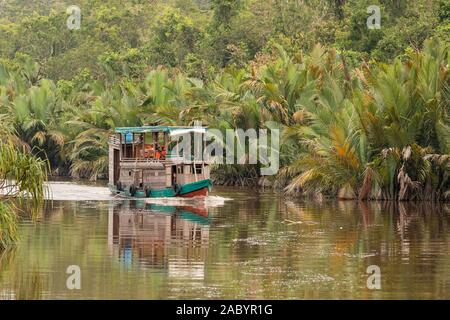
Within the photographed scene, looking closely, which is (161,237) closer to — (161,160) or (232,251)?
(232,251)

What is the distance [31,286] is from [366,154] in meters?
23.8

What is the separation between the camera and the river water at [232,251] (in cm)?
1952

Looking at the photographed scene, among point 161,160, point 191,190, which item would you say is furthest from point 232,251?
point 161,160

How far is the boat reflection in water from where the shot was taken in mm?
23031

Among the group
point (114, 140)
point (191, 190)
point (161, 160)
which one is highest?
point (114, 140)

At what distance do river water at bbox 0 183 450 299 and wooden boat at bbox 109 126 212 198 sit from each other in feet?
10.2

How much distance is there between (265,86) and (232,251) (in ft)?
85.5

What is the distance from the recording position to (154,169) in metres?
44.6

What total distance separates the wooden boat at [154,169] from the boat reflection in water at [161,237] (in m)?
2.65
